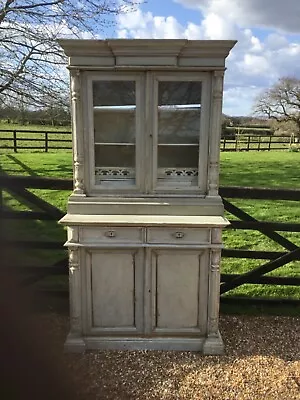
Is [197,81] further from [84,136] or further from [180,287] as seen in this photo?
[180,287]

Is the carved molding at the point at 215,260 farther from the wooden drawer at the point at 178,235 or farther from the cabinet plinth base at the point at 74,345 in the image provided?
the cabinet plinth base at the point at 74,345

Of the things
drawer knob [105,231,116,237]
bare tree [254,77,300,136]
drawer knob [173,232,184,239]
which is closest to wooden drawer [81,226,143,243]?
drawer knob [105,231,116,237]

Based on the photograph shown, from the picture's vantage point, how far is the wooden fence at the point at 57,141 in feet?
48.5

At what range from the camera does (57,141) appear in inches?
637

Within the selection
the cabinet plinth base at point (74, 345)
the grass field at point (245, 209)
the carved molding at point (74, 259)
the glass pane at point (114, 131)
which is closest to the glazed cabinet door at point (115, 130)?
the glass pane at point (114, 131)

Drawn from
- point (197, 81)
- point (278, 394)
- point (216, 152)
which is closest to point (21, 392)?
point (278, 394)

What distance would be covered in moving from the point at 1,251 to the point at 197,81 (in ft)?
9.27

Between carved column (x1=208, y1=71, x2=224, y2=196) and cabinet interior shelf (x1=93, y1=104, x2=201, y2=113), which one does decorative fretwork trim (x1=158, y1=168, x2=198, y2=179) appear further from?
cabinet interior shelf (x1=93, y1=104, x2=201, y2=113)

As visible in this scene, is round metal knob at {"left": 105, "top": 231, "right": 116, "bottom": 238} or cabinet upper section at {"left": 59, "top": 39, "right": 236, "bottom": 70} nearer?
cabinet upper section at {"left": 59, "top": 39, "right": 236, "bottom": 70}

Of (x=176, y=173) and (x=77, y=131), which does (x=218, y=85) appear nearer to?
(x=176, y=173)

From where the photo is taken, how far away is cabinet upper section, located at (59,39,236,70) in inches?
98.8

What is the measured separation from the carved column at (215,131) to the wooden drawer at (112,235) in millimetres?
627

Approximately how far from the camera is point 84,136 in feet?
8.97

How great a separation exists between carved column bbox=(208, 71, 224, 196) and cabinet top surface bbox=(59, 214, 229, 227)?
22cm
